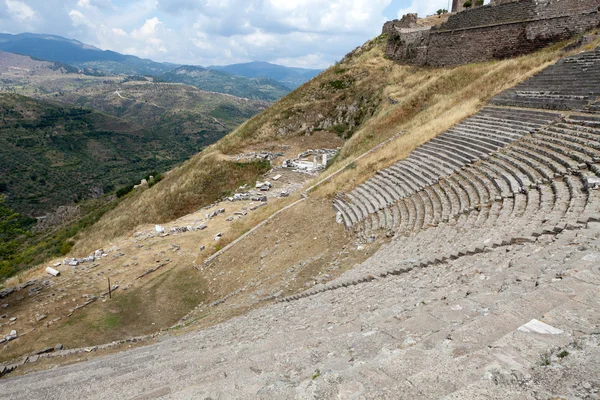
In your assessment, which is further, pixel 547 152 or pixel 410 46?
pixel 410 46

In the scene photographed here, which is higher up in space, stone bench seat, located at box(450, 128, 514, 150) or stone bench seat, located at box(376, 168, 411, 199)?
stone bench seat, located at box(450, 128, 514, 150)

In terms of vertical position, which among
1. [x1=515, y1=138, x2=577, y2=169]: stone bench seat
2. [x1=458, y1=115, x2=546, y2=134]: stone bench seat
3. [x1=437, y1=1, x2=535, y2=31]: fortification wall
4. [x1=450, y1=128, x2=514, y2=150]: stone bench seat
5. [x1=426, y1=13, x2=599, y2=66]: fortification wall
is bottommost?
[x1=515, y1=138, x2=577, y2=169]: stone bench seat

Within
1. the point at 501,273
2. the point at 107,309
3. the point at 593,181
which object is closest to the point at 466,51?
the point at 593,181

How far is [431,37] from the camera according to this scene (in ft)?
102

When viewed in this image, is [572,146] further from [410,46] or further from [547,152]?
[410,46]

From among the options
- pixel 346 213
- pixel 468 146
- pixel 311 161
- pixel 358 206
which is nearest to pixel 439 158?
pixel 468 146

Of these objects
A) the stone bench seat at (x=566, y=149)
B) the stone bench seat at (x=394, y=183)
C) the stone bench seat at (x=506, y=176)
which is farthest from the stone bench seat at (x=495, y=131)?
the stone bench seat at (x=394, y=183)

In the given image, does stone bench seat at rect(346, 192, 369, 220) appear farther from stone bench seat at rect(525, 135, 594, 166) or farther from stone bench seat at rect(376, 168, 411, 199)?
stone bench seat at rect(525, 135, 594, 166)

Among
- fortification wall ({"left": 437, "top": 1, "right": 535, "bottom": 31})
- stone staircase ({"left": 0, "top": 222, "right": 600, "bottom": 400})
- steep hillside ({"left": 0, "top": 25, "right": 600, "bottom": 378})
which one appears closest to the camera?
stone staircase ({"left": 0, "top": 222, "right": 600, "bottom": 400})

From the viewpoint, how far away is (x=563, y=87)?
589 inches

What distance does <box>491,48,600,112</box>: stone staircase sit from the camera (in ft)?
44.4

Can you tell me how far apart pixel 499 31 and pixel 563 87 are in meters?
13.6

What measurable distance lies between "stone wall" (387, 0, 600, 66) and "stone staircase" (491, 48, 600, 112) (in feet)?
23.8

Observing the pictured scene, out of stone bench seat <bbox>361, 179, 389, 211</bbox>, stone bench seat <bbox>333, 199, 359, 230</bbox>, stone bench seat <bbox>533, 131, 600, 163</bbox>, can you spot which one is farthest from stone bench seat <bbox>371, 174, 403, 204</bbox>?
stone bench seat <bbox>533, 131, 600, 163</bbox>
